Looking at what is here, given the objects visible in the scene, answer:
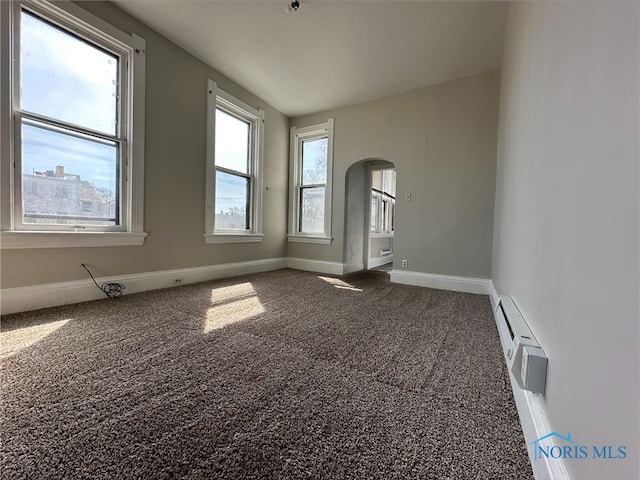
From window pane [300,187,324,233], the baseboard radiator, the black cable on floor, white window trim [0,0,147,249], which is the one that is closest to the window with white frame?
window pane [300,187,324,233]

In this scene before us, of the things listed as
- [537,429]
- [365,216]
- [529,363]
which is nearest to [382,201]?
[365,216]

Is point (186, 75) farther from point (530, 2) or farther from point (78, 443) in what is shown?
point (78, 443)

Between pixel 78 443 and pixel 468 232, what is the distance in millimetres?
3851

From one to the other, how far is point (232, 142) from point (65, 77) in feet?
6.19

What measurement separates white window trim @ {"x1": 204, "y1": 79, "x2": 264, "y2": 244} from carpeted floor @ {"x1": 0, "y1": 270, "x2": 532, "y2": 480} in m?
1.68

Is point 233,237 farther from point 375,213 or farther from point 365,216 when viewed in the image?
point 375,213

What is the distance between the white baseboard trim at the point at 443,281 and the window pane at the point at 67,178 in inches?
142

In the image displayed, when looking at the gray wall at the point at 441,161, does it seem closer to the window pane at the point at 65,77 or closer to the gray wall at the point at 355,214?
the gray wall at the point at 355,214

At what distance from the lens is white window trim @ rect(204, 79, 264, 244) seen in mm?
3527

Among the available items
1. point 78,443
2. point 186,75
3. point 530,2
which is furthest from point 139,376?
point 186,75

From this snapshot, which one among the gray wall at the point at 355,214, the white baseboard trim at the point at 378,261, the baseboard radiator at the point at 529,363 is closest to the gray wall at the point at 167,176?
the gray wall at the point at 355,214

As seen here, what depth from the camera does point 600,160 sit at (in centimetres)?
61

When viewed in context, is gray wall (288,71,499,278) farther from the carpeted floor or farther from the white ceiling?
the carpeted floor

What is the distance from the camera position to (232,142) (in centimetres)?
398
